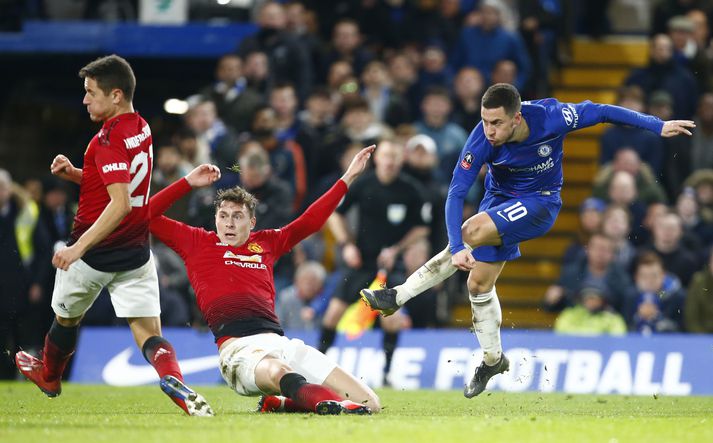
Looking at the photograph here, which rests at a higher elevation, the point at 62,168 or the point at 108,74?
the point at 108,74

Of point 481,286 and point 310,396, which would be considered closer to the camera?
point 310,396

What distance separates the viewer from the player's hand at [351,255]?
14055mm

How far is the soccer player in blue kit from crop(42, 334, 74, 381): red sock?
90.6 inches

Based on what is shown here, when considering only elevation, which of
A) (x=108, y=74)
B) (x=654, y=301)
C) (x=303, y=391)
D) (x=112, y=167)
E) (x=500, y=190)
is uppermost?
(x=108, y=74)

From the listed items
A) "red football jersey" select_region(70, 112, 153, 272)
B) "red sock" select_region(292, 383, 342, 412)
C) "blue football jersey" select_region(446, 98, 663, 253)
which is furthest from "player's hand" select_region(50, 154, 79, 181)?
"blue football jersey" select_region(446, 98, 663, 253)

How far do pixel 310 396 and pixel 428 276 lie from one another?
79.8 inches

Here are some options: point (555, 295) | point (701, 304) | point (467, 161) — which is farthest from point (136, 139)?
point (701, 304)

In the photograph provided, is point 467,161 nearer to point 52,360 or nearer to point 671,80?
point 52,360

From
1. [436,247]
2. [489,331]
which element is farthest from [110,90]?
[436,247]

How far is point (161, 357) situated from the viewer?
30.4ft

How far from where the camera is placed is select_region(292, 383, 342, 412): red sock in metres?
8.92

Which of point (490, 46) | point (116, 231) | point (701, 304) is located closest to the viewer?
point (116, 231)

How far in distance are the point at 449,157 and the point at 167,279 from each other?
144 inches

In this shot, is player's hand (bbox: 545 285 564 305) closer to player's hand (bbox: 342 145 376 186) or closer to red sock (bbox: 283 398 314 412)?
player's hand (bbox: 342 145 376 186)
